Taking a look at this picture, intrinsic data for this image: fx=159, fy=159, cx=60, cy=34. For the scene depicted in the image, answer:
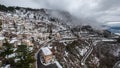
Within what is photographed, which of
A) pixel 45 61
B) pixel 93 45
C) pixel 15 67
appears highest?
pixel 15 67

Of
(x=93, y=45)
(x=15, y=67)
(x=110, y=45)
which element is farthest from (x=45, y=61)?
(x=110, y=45)

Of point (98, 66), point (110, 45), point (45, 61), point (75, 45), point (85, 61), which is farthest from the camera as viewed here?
point (110, 45)

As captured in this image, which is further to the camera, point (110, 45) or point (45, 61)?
point (110, 45)

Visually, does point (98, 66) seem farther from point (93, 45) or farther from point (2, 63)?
point (2, 63)

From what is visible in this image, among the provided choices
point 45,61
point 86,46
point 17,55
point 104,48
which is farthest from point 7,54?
point 104,48

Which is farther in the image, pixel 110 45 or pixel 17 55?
pixel 110 45

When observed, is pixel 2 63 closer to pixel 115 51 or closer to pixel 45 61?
pixel 45 61

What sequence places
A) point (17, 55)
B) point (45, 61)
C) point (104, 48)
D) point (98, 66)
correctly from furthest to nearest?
point (104, 48) < point (98, 66) < point (45, 61) < point (17, 55)

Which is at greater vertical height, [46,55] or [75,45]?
[46,55]

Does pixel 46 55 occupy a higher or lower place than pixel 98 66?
higher
